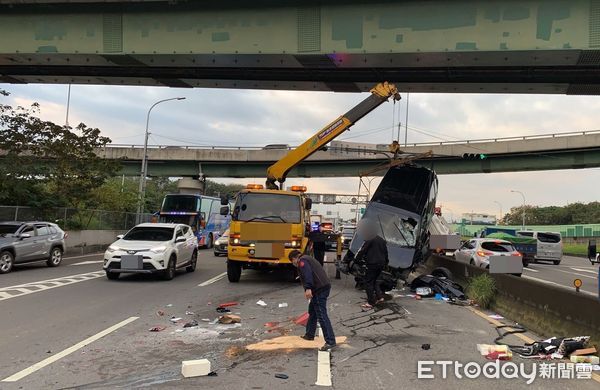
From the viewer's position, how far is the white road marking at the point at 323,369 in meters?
5.50

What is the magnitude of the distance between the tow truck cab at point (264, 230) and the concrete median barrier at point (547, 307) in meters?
5.38

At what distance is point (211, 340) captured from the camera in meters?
7.48

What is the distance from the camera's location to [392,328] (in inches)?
340

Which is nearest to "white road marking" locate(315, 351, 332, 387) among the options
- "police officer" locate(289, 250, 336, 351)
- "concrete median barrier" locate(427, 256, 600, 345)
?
"police officer" locate(289, 250, 336, 351)

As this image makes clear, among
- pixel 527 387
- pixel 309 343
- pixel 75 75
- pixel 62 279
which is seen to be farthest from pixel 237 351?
pixel 75 75

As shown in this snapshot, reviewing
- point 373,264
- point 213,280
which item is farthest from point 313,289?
point 213,280

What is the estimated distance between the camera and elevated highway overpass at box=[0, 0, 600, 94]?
12086mm

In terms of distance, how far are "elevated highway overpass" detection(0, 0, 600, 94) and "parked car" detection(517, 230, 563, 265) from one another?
59.9 ft

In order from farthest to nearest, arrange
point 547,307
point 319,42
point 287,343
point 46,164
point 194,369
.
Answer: point 46,164, point 319,42, point 547,307, point 287,343, point 194,369

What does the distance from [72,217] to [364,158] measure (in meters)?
25.0

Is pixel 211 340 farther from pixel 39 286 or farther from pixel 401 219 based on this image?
pixel 401 219

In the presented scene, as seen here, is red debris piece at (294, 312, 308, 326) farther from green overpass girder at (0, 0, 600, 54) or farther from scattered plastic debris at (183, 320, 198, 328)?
green overpass girder at (0, 0, 600, 54)

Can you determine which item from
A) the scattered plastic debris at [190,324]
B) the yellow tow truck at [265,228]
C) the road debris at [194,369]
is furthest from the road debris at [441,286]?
the road debris at [194,369]

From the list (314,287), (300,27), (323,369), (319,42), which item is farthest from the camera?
(300,27)
